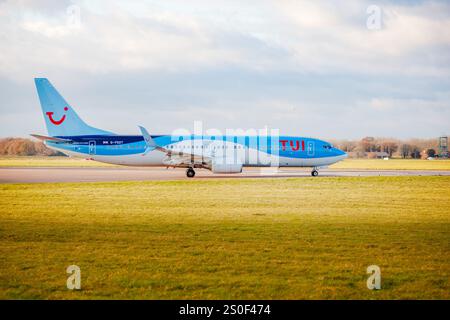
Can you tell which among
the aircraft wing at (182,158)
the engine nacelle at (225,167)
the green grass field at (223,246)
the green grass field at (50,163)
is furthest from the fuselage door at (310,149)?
the green grass field at (50,163)

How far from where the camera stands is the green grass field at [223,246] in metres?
8.23

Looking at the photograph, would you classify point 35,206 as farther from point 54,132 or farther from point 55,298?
point 54,132

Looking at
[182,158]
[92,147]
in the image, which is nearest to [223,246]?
[182,158]

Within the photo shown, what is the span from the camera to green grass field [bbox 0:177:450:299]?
823cm

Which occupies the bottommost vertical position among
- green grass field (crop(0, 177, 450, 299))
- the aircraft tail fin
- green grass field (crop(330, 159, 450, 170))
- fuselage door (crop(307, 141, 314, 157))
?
green grass field (crop(0, 177, 450, 299))

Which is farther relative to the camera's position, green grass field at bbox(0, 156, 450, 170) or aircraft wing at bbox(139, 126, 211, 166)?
green grass field at bbox(0, 156, 450, 170)

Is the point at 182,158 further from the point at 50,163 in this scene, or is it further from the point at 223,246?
the point at 50,163

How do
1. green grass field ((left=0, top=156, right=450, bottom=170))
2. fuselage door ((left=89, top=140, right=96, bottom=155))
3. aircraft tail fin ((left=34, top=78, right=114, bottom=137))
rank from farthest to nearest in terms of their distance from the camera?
green grass field ((left=0, top=156, right=450, bottom=170))
aircraft tail fin ((left=34, top=78, right=114, bottom=137))
fuselage door ((left=89, top=140, right=96, bottom=155))

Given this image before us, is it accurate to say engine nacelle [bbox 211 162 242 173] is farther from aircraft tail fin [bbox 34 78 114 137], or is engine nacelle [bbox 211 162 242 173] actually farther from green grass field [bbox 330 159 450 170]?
green grass field [bbox 330 159 450 170]

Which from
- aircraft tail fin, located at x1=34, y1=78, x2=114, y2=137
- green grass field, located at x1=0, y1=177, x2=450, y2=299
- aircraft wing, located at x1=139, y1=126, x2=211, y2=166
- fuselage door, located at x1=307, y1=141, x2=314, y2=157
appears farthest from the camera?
fuselage door, located at x1=307, y1=141, x2=314, y2=157

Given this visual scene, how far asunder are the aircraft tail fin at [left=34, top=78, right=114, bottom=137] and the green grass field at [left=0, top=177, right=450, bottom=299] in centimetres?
2216

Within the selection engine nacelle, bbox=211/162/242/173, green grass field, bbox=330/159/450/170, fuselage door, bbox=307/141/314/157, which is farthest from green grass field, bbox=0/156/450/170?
engine nacelle, bbox=211/162/242/173

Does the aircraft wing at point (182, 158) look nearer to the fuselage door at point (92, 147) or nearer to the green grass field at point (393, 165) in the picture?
the fuselage door at point (92, 147)

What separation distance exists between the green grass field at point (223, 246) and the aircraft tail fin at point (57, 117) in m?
22.2
